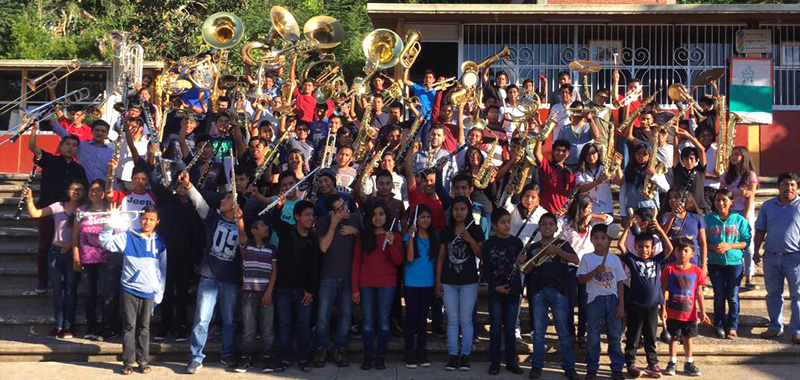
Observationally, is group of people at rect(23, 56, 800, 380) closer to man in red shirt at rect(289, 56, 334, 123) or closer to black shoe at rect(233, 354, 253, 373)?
black shoe at rect(233, 354, 253, 373)

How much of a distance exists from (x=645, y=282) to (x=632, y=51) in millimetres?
7507

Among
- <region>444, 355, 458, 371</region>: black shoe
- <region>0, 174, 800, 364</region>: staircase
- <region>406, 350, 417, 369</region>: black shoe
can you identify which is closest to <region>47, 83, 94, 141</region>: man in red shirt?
<region>0, 174, 800, 364</region>: staircase

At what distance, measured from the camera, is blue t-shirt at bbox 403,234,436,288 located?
8.33 m

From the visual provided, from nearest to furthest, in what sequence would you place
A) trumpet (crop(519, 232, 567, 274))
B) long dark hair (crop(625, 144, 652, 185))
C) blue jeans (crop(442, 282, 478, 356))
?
trumpet (crop(519, 232, 567, 274)), blue jeans (crop(442, 282, 478, 356)), long dark hair (crop(625, 144, 652, 185))

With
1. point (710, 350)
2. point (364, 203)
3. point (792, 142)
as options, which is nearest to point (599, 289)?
point (710, 350)

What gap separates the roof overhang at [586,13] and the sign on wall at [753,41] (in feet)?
0.65

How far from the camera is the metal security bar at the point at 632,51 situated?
14578mm

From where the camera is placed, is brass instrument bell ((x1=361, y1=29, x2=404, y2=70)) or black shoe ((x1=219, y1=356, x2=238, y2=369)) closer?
black shoe ((x1=219, y1=356, x2=238, y2=369))

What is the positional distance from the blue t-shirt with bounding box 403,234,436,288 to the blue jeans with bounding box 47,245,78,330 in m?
3.45

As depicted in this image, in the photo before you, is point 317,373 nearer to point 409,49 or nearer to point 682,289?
point 682,289

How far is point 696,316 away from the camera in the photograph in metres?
8.08

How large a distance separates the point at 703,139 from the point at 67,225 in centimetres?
735

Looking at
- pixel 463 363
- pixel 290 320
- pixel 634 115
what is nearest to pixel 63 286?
pixel 290 320

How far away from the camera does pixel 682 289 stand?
26.6 ft
